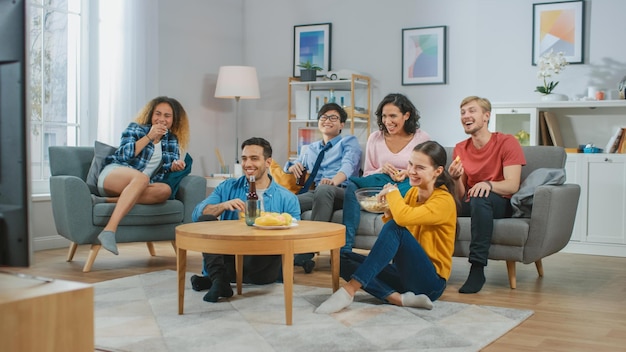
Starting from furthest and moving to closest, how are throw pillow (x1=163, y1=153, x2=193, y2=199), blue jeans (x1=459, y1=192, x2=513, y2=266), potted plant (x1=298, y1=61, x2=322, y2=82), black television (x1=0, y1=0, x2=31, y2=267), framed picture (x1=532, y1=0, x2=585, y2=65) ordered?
1. potted plant (x1=298, y1=61, x2=322, y2=82)
2. framed picture (x1=532, y1=0, x2=585, y2=65)
3. throw pillow (x1=163, y1=153, x2=193, y2=199)
4. blue jeans (x1=459, y1=192, x2=513, y2=266)
5. black television (x1=0, y1=0, x2=31, y2=267)

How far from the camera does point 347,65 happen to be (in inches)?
271

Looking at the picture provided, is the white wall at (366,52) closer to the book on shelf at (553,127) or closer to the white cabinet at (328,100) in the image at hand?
the white cabinet at (328,100)

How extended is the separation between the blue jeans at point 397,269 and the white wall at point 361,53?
3.06 meters

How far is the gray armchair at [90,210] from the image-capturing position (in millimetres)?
4488

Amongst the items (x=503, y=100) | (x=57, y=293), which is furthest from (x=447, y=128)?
(x=57, y=293)

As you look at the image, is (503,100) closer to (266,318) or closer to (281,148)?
(281,148)

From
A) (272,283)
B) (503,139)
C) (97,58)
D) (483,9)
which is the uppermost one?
(483,9)

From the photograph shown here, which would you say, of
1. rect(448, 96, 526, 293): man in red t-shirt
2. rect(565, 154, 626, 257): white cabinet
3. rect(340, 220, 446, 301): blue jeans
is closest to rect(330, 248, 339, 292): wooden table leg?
rect(340, 220, 446, 301): blue jeans

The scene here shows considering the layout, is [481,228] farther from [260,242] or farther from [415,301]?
[260,242]

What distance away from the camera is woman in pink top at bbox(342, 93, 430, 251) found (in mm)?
4328

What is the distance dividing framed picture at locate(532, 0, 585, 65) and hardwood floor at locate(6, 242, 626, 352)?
5.29ft

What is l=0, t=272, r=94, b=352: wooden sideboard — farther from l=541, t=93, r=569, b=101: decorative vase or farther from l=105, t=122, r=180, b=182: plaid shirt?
l=541, t=93, r=569, b=101: decorative vase

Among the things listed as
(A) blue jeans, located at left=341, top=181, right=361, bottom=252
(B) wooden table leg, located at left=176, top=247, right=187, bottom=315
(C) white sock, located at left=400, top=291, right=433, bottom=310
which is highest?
(A) blue jeans, located at left=341, top=181, right=361, bottom=252

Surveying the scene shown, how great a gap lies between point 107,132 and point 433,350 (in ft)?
12.6
